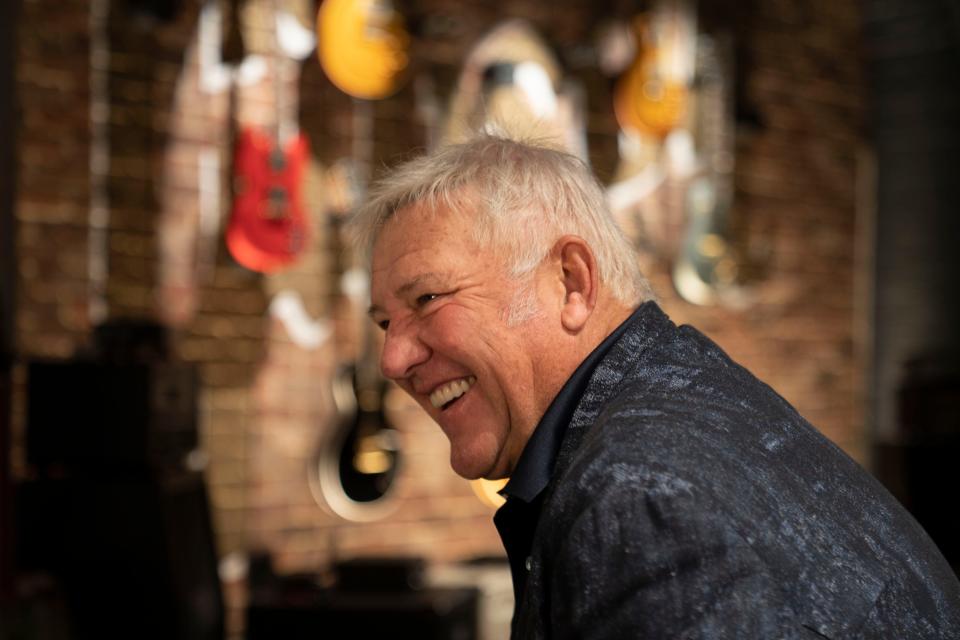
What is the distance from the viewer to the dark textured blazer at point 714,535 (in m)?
0.99

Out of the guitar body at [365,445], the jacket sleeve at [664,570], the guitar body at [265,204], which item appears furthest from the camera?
the guitar body at [365,445]

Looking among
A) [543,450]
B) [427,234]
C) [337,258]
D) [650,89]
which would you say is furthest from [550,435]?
[650,89]

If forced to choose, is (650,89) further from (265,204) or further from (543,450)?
(543,450)

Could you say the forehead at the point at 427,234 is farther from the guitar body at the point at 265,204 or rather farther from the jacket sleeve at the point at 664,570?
the guitar body at the point at 265,204

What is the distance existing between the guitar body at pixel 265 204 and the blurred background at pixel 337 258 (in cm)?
1

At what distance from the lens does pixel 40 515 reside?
364 centimetres

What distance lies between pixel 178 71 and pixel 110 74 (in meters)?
0.26

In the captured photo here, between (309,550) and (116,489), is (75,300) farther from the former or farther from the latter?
(309,550)

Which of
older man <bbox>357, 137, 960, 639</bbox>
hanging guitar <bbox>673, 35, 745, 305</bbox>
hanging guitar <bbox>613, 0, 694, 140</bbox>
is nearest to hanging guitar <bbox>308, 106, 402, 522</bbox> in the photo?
hanging guitar <bbox>613, 0, 694, 140</bbox>

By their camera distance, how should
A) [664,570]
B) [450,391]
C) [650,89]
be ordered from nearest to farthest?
[664,570]
[450,391]
[650,89]

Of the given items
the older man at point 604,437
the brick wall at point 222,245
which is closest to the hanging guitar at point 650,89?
the brick wall at point 222,245

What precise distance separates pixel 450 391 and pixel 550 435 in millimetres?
167

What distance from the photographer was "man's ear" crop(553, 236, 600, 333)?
4.68ft

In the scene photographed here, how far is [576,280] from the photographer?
1438mm
